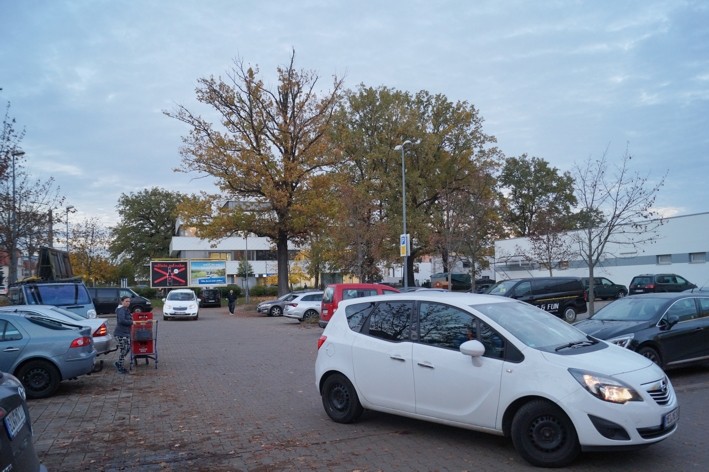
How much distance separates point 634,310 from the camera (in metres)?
11.8

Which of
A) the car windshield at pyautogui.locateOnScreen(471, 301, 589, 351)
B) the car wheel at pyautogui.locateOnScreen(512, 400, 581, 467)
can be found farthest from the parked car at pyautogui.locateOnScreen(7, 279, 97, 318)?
the car wheel at pyautogui.locateOnScreen(512, 400, 581, 467)

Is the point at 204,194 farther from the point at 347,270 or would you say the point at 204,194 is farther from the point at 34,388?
the point at 34,388

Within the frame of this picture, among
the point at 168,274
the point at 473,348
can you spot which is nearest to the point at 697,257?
the point at 473,348

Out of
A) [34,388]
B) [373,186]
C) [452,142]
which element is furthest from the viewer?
[452,142]

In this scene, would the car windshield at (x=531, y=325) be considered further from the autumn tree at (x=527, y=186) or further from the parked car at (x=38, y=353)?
Result: the autumn tree at (x=527, y=186)

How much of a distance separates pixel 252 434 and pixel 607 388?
4166 millimetres

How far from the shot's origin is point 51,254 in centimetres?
2372

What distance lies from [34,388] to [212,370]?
4002 mm

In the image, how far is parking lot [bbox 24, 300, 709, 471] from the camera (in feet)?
20.7

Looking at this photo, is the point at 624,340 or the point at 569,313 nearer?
the point at 624,340

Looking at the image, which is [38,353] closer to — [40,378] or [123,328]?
[40,378]

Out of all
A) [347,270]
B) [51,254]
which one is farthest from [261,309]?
[51,254]

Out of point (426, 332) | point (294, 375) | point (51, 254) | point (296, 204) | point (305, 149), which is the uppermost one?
point (305, 149)

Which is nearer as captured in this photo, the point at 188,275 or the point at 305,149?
the point at 305,149
